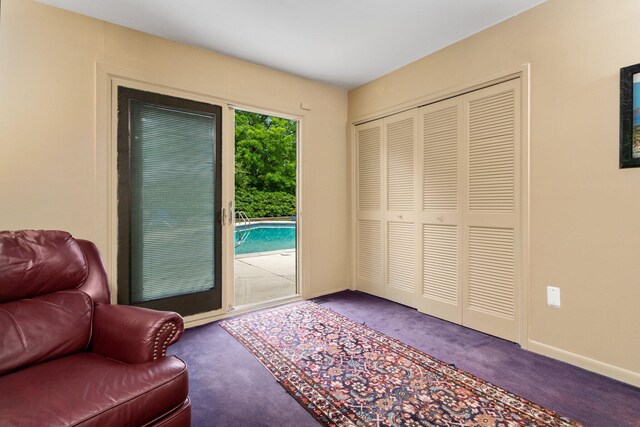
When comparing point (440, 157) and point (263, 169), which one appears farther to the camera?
point (263, 169)

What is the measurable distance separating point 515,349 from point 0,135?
12.8 feet

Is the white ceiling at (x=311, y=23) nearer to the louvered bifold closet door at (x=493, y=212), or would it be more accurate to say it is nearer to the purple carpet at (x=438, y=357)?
the louvered bifold closet door at (x=493, y=212)

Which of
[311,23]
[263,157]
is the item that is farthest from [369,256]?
[263,157]

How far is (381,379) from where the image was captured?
1.98 metres

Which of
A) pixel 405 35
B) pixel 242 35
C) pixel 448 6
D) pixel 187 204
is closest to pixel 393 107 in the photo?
pixel 405 35

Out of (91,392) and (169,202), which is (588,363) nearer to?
(91,392)

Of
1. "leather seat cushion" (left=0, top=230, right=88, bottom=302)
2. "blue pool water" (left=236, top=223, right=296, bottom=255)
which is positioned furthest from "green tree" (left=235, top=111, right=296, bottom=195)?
"leather seat cushion" (left=0, top=230, right=88, bottom=302)

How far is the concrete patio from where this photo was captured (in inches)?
155

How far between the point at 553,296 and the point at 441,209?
1.11m

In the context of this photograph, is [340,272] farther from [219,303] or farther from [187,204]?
[187,204]

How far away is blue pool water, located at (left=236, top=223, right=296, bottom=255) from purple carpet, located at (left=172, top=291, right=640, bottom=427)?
208 inches

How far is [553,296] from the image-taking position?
229 cm

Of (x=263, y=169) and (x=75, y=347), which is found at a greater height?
(x=263, y=169)

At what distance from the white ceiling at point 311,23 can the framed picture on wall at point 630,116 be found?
831mm
